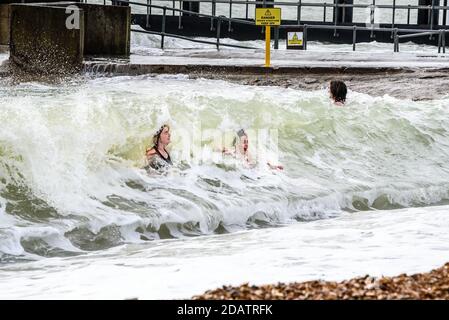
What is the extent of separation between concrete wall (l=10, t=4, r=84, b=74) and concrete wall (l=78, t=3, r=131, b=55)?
220 cm

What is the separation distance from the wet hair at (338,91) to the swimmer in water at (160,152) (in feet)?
13.9

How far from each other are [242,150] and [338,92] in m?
3.89

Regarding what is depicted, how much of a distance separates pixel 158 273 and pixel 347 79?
41.9 ft

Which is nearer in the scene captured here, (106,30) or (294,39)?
(106,30)

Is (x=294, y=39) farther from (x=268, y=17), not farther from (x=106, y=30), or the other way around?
(x=268, y=17)

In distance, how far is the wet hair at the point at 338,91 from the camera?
1841 cm

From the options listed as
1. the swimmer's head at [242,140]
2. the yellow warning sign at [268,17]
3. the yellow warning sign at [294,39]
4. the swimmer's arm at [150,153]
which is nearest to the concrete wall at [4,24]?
the yellow warning sign at [268,17]

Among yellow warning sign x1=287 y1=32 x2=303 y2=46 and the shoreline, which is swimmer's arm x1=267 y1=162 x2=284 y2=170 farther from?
yellow warning sign x1=287 y1=32 x2=303 y2=46

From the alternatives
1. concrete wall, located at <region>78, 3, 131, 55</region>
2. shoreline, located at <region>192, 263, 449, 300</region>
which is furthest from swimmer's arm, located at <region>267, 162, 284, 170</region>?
concrete wall, located at <region>78, 3, 131, 55</region>

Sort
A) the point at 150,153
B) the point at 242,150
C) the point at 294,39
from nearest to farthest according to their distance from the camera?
the point at 150,153 < the point at 242,150 < the point at 294,39

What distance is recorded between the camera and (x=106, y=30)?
24578 millimetres

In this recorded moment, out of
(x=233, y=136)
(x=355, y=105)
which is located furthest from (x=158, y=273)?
(x=355, y=105)

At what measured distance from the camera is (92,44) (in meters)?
24.3

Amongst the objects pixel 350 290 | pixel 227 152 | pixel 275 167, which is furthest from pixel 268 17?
pixel 350 290
